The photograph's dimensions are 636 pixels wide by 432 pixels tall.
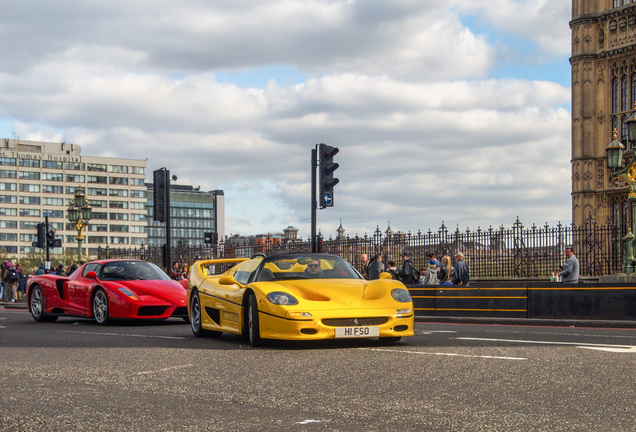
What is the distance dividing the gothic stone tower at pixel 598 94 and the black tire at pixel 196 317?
40854 mm

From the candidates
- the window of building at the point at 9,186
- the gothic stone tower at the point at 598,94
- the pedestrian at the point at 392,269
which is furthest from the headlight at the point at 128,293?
the window of building at the point at 9,186

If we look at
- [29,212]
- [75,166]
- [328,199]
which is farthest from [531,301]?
[75,166]

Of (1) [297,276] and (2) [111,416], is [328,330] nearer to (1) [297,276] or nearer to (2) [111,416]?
(1) [297,276]

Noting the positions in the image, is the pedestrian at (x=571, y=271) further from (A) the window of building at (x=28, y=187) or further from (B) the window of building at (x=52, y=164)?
(B) the window of building at (x=52, y=164)

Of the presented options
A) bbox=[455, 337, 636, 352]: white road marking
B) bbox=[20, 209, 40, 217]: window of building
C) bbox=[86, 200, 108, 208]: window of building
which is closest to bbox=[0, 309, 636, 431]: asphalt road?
bbox=[455, 337, 636, 352]: white road marking

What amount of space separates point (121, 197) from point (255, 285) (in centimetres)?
15656

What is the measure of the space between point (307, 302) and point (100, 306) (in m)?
7.60

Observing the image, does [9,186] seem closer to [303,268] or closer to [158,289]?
[158,289]

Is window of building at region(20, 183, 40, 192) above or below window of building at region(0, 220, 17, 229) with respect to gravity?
above

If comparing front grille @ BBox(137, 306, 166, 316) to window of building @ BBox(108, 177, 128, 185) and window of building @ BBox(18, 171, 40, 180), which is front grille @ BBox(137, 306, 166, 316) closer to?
window of building @ BBox(18, 171, 40, 180)

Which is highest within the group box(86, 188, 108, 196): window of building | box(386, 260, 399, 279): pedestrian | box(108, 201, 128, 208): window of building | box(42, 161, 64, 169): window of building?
box(42, 161, 64, 169): window of building

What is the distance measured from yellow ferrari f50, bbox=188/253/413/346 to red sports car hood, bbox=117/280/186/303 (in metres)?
4.04

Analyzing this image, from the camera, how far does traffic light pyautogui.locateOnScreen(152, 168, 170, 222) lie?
22141 mm

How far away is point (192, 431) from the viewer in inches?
201
